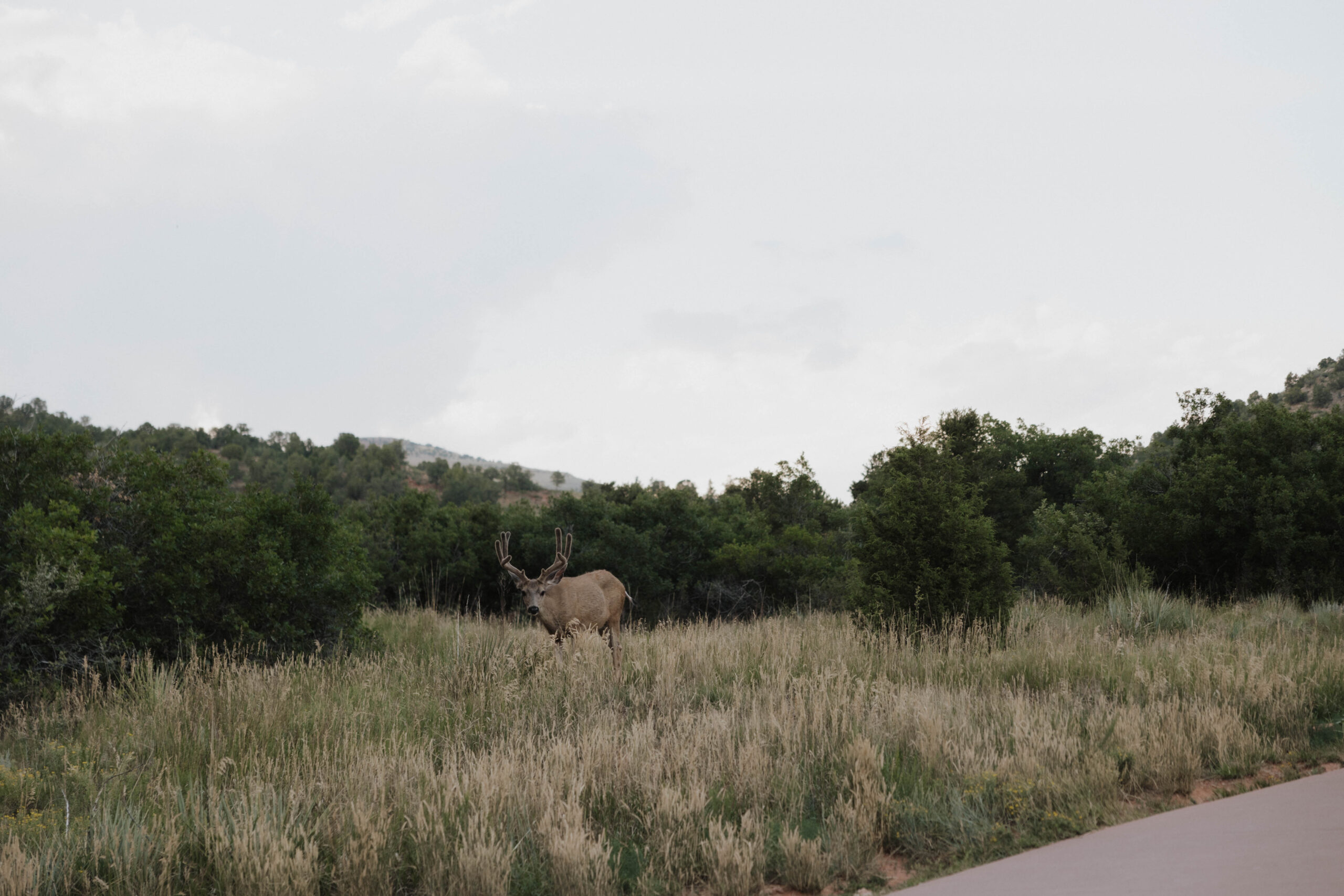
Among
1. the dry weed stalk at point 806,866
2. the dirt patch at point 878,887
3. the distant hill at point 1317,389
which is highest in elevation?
the distant hill at point 1317,389

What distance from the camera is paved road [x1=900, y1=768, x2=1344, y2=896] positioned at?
3.81 meters

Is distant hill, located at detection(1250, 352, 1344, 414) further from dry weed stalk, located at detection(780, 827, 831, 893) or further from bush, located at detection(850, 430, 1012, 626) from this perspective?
dry weed stalk, located at detection(780, 827, 831, 893)

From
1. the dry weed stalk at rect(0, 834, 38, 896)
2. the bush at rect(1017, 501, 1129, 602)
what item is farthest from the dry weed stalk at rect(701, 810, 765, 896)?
the bush at rect(1017, 501, 1129, 602)

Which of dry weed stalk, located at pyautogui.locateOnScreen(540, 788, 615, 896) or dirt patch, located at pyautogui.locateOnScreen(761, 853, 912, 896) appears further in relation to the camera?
dirt patch, located at pyautogui.locateOnScreen(761, 853, 912, 896)


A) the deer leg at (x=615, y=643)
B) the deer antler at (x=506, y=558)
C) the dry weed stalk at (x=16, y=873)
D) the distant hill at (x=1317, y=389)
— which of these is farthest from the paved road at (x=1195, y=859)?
the distant hill at (x=1317, y=389)

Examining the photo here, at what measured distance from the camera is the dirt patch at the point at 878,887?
445cm

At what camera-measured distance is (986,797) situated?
532 centimetres

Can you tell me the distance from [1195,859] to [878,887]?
1.51 meters

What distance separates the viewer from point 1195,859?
416 centimetres

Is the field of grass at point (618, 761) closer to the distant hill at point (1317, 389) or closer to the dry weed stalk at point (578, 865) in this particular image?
the dry weed stalk at point (578, 865)

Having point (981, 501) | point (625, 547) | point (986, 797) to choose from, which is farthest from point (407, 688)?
point (625, 547)

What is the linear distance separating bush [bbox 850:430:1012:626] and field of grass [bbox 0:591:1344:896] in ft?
4.90

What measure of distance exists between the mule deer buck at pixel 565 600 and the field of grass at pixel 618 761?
2.59 ft

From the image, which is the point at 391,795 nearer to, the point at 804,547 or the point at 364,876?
the point at 364,876
